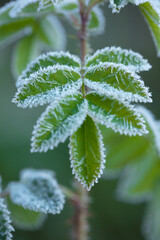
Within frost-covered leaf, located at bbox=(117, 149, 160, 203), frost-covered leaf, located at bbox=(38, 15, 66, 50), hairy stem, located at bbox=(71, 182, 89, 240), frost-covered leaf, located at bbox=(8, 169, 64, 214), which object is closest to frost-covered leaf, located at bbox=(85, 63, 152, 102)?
frost-covered leaf, located at bbox=(8, 169, 64, 214)

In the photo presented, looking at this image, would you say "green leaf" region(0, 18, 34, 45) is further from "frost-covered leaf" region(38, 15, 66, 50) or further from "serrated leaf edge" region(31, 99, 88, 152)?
"serrated leaf edge" region(31, 99, 88, 152)

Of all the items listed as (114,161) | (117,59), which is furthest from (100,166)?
(114,161)

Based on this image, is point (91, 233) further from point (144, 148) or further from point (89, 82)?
point (89, 82)

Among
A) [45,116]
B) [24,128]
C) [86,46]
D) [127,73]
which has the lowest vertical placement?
[45,116]

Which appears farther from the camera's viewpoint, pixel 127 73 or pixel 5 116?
pixel 5 116

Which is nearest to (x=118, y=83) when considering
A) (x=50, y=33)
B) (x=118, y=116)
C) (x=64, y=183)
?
(x=118, y=116)

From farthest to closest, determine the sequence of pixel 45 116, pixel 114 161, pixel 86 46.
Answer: pixel 114 161 → pixel 86 46 → pixel 45 116

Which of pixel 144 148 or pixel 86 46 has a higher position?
pixel 86 46

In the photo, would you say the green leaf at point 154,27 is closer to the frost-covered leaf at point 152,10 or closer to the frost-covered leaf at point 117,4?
the frost-covered leaf at point 152,10
